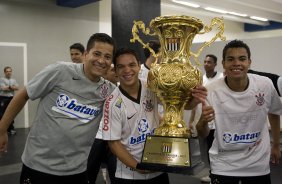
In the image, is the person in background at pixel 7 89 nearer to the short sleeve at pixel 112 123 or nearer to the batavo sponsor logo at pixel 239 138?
the short sleeve at pixel 112 123

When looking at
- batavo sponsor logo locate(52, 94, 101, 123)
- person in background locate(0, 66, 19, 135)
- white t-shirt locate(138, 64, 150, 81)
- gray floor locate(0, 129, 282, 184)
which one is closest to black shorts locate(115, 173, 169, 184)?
batavo sponsor logo locate(52, 94, 101, 123)

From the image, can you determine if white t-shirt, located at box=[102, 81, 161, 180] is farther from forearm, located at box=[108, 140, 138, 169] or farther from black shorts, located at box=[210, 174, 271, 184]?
black shorts, located at box=[210, 174, 271, 184]

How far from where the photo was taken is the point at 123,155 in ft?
4.82

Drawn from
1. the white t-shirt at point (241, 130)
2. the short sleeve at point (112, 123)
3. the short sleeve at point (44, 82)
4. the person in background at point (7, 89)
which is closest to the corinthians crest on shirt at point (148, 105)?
the short sleeve at point (112, 123)

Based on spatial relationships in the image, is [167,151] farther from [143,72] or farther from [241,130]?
[143,72]

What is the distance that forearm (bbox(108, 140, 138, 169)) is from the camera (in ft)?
4.76

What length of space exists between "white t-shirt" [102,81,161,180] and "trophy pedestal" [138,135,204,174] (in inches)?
5.1

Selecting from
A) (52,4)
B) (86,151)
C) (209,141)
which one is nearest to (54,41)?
(52,4)

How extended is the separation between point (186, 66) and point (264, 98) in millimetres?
527

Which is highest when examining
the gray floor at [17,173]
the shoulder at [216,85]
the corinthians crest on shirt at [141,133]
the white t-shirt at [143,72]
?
the white t-shirt at [143,72]

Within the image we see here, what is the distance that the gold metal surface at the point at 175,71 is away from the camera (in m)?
1.50

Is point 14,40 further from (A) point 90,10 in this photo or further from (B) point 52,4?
(A) point 90,10

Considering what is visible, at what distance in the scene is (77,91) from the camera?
1.69 m

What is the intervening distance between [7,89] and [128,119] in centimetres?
609
